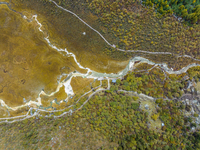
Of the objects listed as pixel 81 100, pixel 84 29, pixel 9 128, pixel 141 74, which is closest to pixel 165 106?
pixel 141 74

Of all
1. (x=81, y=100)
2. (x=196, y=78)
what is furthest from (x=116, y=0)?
(x=196, y=78)

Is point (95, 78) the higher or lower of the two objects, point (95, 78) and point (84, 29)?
the lower

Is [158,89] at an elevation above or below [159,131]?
above

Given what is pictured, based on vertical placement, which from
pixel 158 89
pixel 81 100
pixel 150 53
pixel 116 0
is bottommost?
pixel 81 100

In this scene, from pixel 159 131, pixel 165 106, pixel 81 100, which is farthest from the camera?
pixel 81 100

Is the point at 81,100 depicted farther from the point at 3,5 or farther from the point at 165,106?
the point at 3,5

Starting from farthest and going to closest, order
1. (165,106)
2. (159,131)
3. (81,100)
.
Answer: (81,100), (165,106), (159,131)

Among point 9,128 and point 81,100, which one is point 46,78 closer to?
point 81,100

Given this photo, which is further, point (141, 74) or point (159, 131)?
point (141, 74)

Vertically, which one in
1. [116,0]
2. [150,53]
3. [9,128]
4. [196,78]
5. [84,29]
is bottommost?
[9,128]
